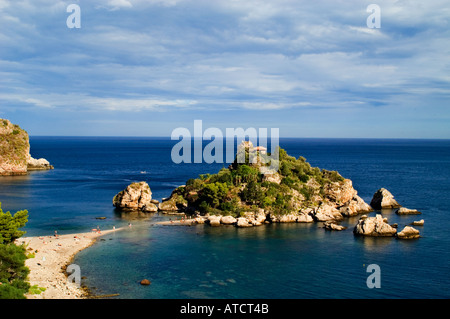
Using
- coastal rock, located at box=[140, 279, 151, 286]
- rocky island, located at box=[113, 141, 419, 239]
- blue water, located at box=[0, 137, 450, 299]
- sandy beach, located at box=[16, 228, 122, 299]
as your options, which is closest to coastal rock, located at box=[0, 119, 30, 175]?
blue water, located at box=[0, 137, 450, 299]

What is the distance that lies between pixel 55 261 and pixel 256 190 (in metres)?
45.4

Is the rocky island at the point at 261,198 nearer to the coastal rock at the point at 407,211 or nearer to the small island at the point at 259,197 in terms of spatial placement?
the small island at the point at 259,197

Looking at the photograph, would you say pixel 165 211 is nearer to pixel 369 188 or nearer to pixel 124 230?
pixel 124 230

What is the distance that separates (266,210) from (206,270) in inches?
1305

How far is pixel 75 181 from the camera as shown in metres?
144

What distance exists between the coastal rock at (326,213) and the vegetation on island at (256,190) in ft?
9.51

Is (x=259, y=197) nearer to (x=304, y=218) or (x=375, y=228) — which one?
(x=304, y=218)

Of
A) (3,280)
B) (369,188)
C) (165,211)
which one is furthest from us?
(369,188)

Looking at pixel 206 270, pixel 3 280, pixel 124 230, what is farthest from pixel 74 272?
pixel 124 230

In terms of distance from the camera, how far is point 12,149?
157125 mm

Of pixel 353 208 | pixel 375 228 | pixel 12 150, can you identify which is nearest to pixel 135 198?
pixel 353 208

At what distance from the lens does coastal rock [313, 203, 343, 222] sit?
84.2m

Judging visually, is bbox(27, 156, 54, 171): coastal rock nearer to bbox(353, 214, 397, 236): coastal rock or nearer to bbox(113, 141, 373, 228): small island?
bbox(113, 141, 373, 228): small island
